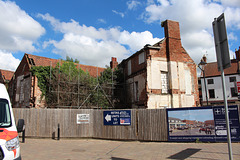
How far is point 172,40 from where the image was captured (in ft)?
68.5

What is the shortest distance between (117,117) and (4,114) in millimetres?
8491

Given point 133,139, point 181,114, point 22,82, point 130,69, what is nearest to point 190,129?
point 181,114

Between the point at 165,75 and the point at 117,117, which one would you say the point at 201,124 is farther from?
the point at 165,75

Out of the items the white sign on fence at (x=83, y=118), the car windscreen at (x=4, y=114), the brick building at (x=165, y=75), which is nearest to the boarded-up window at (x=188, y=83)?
the brick building at (x=165, y=75)

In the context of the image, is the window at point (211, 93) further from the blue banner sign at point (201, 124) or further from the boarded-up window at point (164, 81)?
the blue banner sign at point (201, 124)

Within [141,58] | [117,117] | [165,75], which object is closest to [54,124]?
[117,117]

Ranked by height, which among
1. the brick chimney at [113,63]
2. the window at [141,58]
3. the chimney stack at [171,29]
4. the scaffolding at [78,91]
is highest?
the chimney stack at [171,29]

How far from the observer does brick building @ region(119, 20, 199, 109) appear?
19.4m

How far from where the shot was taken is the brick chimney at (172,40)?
67.5 ft

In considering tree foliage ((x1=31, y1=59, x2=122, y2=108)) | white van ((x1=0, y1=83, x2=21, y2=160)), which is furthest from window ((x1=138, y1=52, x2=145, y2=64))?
white van ((x1=0, y1=83, x2=21, y2=160))

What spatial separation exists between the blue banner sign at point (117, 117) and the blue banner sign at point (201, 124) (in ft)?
9.15

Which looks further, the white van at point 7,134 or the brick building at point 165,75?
the brick building at point 165,75

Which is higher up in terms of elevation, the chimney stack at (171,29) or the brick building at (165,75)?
the chimney stack at (171,29)

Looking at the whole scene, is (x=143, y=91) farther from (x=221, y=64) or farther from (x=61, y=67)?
(x=221, y=64)
